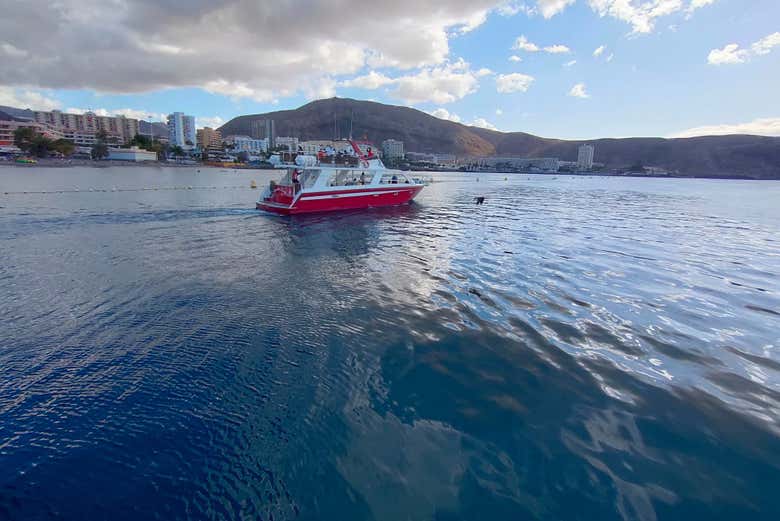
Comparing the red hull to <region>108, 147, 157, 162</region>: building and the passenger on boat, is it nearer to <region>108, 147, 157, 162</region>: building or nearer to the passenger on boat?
the passenger on boat

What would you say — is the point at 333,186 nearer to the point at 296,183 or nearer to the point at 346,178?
the point at 346,178

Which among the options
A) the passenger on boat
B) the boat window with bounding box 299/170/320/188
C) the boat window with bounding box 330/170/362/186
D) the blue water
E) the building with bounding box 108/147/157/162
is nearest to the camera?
the blue water

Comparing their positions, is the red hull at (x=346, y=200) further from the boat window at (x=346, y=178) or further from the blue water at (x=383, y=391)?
the blue water at (x=383, y=391)

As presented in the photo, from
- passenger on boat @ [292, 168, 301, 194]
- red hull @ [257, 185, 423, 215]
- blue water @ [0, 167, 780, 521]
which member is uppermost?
passenger on boat @ [292, 168, 301, 194]

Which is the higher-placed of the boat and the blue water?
the boat

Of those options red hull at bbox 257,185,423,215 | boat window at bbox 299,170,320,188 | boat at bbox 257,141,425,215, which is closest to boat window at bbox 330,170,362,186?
boat at bbox 257,141,425,215

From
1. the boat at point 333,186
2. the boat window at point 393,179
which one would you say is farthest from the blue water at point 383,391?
the boat window at point 393,179

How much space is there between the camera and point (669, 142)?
199 meters

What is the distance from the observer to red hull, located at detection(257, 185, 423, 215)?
79.2ft

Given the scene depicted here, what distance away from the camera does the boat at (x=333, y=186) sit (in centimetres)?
2431

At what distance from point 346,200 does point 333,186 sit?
55.8 inches

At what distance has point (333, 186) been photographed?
2553cm

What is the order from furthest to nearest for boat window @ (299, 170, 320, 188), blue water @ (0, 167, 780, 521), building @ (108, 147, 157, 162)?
1. building @ (108, 147, 157, 162)
2. boat window @ (299, 170, 320, 188)
3. blue water @ (0, 167, 780, 521)

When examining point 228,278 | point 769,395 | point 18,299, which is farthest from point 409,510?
point 18,299
